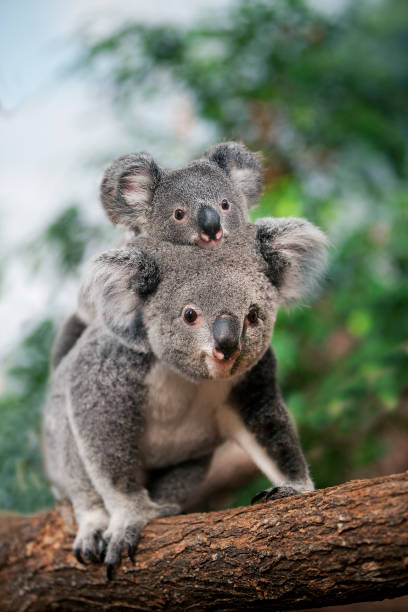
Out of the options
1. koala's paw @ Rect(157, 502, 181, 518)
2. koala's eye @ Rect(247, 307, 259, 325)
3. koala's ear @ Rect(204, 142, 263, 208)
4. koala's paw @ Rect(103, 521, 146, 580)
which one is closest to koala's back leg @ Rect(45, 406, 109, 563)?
koala's paw @ Rect(103, 521, 146, 580)

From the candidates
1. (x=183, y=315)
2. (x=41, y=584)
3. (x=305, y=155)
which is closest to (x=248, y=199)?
(x=183, y=315)

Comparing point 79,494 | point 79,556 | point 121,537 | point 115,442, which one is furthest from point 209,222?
point 79,556

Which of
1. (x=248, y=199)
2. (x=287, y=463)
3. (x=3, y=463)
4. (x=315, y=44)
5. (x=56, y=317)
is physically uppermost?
(x=315, y=44)

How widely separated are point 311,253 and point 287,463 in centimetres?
84

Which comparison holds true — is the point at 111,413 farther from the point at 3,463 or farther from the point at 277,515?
the point at 3,463

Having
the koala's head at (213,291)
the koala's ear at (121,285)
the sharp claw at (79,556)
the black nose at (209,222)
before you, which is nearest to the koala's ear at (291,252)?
the koala's head at (213,291)

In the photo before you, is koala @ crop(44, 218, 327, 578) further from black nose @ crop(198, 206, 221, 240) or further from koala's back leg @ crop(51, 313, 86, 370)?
koala's back leg @ crop(51, 313, 86, 370)

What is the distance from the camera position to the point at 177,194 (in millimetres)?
2467

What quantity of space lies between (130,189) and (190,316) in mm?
665

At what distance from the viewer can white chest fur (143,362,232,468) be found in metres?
2.45

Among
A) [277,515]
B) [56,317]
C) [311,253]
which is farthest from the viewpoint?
[56,317]

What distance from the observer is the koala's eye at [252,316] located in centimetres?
209

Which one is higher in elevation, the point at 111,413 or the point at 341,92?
the point at 341,92

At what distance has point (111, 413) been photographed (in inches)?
98.3
